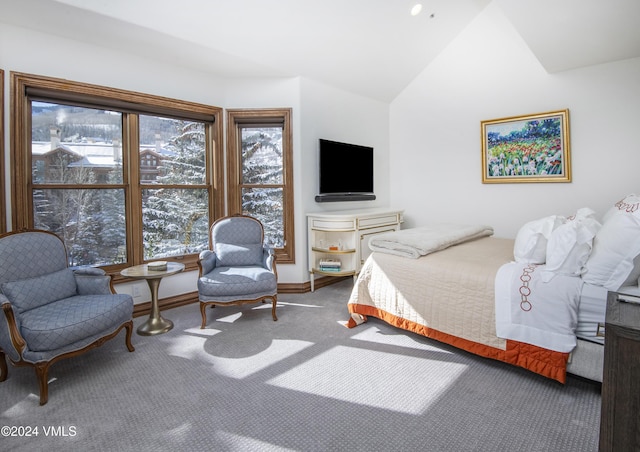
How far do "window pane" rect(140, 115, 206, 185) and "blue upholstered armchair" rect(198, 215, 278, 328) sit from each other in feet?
2.38

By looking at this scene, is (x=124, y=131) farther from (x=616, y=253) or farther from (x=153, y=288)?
(x=616, y=253)

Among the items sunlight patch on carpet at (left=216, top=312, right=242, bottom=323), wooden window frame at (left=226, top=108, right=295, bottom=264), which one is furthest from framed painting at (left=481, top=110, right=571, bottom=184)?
sunlight patch on carpet at (left=216, top=312, right=242, bottom=323)

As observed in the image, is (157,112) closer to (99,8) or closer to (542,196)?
(99,8)

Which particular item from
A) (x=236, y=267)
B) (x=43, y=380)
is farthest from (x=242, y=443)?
(x=236, y=267)

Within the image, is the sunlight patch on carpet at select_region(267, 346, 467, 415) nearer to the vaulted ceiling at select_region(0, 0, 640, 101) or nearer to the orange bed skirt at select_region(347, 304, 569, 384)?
the orange bed skirt at select_region(347, 304, 569, 384)

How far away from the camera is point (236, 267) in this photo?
12.0ft

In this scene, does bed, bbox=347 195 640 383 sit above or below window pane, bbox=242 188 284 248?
below

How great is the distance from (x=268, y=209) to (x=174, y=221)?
3.61ft

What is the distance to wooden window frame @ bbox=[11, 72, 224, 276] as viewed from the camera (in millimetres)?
2895

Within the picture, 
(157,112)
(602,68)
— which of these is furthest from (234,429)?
(602,68)

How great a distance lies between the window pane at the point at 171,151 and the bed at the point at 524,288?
7.75ft

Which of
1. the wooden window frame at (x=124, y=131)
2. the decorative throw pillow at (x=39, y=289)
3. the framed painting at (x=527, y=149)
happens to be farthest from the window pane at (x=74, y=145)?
the framed painting at (x=527, y=149)

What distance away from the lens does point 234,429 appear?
1849 millimetres

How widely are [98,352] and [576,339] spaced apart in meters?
3.29
